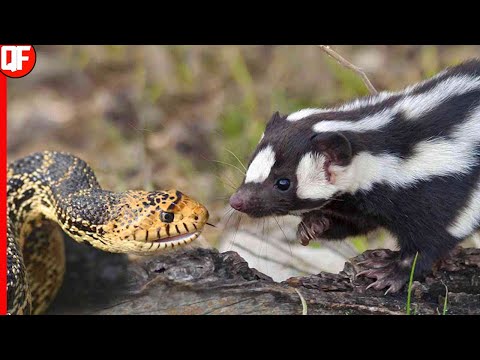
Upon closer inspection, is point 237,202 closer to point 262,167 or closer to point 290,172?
point 262,167

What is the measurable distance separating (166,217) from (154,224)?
94 millimetres

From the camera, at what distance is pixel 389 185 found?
4.76 m

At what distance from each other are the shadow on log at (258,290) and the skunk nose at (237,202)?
40 cm

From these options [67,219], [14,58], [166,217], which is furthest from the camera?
[67,219]

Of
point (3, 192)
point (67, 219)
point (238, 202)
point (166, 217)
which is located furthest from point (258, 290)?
point (3, 192)

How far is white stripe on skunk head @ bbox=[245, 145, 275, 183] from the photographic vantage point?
15.5 feet

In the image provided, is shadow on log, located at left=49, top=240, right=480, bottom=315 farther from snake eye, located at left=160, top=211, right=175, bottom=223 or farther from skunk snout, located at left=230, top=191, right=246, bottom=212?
skunk snout, located at left=230, top=191, right=246, bottom=212

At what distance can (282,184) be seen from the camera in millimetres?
4750

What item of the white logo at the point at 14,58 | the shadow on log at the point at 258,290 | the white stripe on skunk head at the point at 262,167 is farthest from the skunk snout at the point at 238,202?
the white logo at the point at 14,58

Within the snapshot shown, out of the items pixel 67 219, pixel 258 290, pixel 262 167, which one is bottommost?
pixel 258 290

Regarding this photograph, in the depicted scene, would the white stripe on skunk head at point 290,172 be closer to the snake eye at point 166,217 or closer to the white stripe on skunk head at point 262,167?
the white stripe on skunk head at point 262,167

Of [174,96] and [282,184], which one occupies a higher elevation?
[174,96]

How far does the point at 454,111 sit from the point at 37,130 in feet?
18.0

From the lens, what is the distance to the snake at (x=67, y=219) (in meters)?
5.32
